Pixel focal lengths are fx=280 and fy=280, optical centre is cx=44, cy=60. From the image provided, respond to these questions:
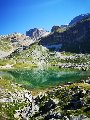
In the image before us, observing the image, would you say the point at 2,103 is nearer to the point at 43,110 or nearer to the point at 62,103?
the point at 43,110

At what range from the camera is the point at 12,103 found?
77.2 metres

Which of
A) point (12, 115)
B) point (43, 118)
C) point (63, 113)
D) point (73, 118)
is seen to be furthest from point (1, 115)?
point (73, 118)

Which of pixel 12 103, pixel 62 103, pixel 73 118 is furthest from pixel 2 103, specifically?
pixel 73 118

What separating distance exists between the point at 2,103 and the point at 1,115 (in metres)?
11.1

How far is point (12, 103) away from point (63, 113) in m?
23.4

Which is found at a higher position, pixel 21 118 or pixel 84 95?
pixel 84 95

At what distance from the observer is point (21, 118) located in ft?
221

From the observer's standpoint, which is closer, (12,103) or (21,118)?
(21,118)

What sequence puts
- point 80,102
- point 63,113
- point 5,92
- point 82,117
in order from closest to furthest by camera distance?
point 82,117, point 63,113, point 80,102, point 5,92

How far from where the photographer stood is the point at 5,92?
280 feet

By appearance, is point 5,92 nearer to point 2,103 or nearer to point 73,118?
point 2,103

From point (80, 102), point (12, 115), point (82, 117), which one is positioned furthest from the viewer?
point (12, 115)

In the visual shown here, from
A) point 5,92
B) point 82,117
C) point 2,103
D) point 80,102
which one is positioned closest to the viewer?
point 82,117

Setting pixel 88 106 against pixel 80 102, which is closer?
pixel 88 106
